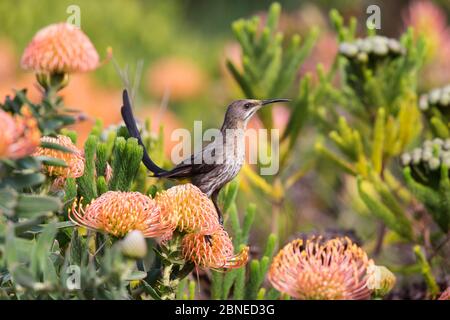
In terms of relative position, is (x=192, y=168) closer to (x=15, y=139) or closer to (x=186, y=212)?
(x=186, y=212)

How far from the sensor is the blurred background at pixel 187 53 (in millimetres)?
2949

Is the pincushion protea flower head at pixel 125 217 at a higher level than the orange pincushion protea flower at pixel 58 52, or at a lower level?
lower

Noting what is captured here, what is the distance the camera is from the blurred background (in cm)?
295

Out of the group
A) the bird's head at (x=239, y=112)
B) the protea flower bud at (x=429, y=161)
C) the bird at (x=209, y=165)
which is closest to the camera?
the bird at (x=209, y=165)

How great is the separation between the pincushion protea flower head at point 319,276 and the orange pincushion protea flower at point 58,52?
1.89ft

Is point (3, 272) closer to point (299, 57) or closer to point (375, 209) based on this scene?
point (375, 209)

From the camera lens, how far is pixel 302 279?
4.05ft

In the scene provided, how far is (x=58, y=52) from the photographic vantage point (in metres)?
1.59

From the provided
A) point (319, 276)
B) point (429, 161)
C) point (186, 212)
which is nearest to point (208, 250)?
point (186, 212)

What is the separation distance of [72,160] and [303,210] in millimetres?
1642

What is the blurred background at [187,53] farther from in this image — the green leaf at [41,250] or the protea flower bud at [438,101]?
the green leaf at [41,250]

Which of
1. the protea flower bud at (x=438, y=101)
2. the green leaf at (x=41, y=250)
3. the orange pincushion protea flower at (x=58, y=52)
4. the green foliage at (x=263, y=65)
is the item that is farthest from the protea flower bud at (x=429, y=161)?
the green leaf at (x=41, y=250)

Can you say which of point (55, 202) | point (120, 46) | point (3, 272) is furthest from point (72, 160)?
point (120, 46)

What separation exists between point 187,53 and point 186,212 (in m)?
3.80
